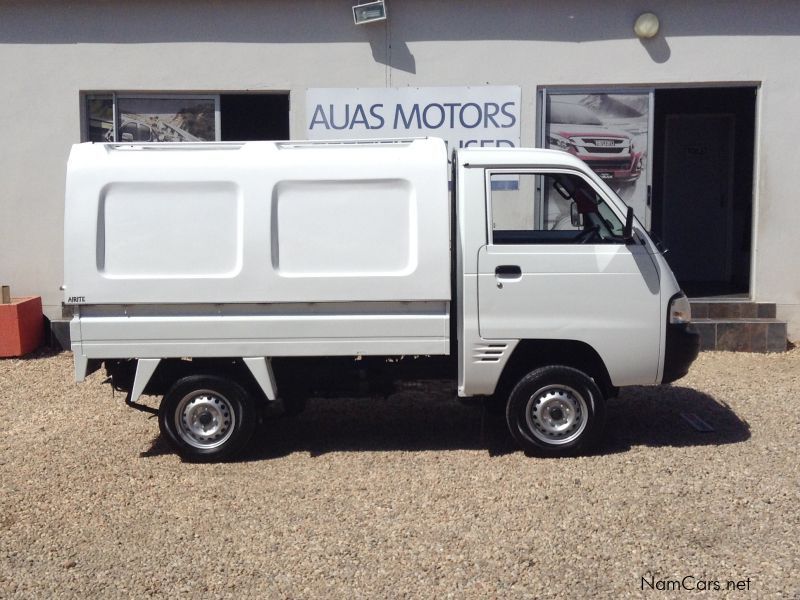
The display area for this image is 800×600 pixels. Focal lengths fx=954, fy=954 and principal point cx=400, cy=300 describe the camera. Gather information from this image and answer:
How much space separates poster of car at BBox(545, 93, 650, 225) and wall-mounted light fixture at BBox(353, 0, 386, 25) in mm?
2109

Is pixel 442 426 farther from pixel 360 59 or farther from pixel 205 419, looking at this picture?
pixel 360 59

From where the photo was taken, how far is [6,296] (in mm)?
10172

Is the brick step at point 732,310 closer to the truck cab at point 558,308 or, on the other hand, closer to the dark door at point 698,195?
the dark door at point 698,195

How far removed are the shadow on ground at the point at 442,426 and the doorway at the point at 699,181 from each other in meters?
5.49

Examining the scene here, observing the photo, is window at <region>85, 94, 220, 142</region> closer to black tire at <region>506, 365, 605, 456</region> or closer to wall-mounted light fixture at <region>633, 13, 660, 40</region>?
wall-mounted light fixture at <region>633, 13, 660, 40</region>

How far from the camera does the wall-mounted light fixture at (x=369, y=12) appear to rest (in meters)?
10.5

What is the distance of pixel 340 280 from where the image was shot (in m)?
6.36

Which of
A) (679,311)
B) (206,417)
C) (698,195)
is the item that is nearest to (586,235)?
(679,311)

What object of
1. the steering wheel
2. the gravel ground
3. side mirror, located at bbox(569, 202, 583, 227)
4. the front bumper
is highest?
side mirror, located at bbox(569, 202, 583, 227)

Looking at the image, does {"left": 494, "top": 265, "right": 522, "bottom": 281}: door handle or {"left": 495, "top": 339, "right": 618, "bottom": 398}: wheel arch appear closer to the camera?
{"left": 494, "top": 265, "right": 522, "bottom": 281}: door handle

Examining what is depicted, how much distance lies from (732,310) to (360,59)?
5032mm

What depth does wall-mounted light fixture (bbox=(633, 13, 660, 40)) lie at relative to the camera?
412 inches

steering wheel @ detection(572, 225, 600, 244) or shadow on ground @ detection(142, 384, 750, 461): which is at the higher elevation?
steering wheel @ detection(572, 225, 600, 244)

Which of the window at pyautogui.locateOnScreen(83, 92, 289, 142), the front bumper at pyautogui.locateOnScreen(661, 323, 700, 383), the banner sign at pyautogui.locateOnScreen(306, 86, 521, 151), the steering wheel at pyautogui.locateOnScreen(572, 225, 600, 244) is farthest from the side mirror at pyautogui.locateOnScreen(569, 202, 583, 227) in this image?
the window at pyautogui.locateOnScreen(83, 92, 289, 142)
